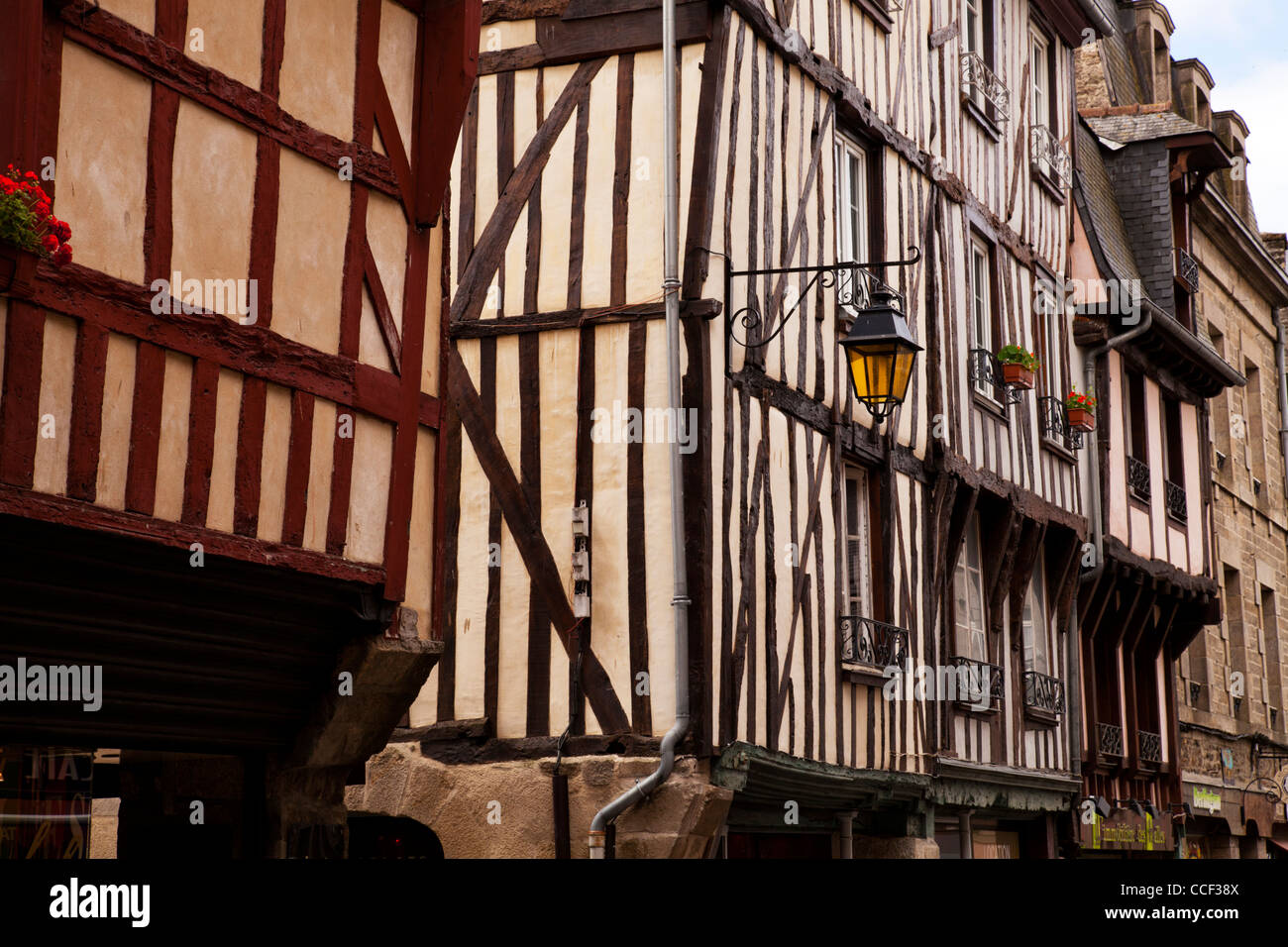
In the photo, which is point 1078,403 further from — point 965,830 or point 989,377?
point 965,830

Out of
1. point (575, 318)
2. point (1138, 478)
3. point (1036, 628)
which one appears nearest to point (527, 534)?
point (575, 318)

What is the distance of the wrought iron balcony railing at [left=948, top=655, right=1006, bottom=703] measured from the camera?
11573 mm

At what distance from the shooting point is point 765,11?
9617 millimetres

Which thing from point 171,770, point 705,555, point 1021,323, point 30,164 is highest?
point 1021,323

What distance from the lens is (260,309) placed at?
6.17 m

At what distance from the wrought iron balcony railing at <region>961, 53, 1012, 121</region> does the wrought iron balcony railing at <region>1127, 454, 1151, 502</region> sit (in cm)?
347

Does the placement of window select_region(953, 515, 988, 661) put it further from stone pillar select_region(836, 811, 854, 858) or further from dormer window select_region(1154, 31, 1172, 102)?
dormer window select_region(1154, 31, 1172, 102)

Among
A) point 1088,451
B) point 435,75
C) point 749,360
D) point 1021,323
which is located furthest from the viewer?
point 1088,451

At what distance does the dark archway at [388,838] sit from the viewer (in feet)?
32.1

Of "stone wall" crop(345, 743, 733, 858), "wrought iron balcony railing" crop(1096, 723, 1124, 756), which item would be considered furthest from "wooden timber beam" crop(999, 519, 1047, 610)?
"stone wall" crop(345, 743, 733, 858)
